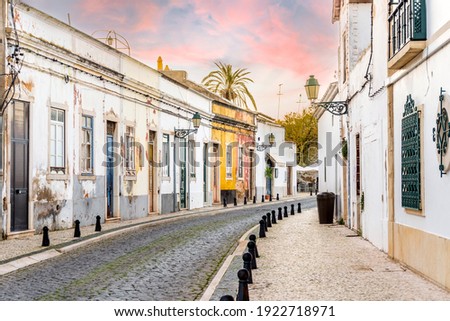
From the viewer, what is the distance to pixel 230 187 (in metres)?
34.5

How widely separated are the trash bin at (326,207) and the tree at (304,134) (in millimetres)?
40455

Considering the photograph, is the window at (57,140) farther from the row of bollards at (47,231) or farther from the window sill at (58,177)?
the row of bollards at (47,231)

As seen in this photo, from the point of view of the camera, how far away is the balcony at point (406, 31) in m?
9.51

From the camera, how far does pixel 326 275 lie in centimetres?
999

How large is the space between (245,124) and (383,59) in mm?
24902

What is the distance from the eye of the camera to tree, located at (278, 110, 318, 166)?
62.0m

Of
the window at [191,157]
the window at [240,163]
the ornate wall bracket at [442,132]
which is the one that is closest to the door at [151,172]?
the window at [191,157]

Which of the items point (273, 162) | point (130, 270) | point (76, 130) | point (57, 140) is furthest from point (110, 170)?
point (273, 162)

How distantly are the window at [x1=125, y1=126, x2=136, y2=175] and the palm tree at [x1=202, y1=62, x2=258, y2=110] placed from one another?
1279 centimetres

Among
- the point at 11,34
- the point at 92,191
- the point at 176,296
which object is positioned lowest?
the point at 176,296

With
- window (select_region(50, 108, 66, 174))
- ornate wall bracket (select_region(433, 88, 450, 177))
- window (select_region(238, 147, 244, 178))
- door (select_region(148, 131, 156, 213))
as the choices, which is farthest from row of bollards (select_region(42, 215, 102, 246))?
window (select_region(238, 147, 244, 178))

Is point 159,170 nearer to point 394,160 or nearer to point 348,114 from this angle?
point 348,114

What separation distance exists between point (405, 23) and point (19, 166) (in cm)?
837

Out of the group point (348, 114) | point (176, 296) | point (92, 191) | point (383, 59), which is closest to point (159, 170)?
point (92, 191)
